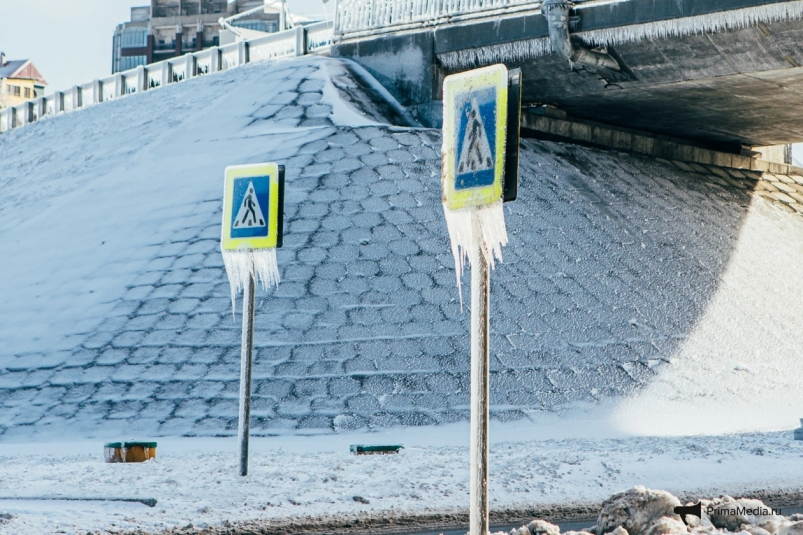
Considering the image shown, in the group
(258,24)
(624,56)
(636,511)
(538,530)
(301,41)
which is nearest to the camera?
(538,530)

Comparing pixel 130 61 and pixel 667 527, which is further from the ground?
pixel 130 61

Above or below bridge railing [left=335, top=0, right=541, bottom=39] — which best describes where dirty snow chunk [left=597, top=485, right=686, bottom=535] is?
below

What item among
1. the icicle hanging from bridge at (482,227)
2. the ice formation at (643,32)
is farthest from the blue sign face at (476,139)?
the ice formation at (643,32)

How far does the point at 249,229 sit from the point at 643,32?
9.51 m

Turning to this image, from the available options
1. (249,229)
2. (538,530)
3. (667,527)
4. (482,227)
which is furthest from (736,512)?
(249,229)

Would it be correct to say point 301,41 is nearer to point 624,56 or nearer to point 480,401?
point 624,56

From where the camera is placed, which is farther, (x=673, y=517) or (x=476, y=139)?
(x=673, y=517)

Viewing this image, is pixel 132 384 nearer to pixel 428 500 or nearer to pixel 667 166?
pixel 428 500

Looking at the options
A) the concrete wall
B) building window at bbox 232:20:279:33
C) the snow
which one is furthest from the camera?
building window at bbox 232:20:279:33

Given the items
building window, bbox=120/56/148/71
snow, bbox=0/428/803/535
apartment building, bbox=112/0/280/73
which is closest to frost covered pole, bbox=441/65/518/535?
snow, bbox=0/428/803/535

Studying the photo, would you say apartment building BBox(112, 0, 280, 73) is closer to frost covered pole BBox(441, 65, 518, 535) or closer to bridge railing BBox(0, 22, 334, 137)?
bridge railing BBox(0, 22, 334, 137)

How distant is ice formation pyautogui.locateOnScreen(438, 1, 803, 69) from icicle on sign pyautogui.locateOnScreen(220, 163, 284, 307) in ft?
30.1

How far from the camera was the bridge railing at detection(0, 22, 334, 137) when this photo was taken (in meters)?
21.2

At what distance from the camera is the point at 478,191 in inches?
208
